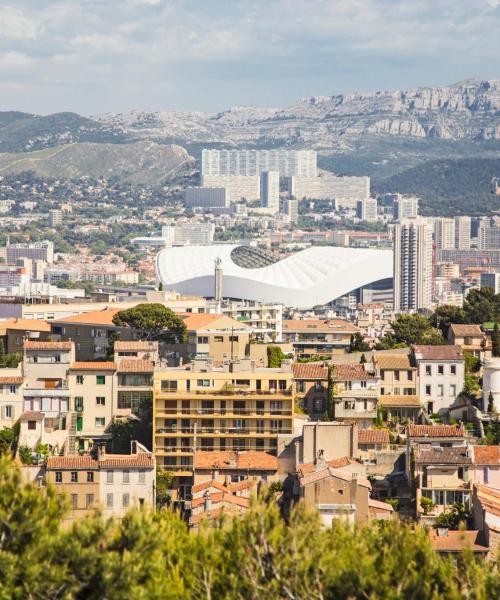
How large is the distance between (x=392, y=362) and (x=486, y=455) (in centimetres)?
682

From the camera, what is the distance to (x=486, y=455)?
105 ft

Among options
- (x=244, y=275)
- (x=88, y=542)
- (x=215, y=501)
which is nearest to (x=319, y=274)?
(x=244, y=275)

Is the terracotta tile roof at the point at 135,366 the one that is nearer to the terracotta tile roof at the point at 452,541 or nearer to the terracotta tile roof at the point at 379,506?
the terracotta tile roof at the point at 379,506

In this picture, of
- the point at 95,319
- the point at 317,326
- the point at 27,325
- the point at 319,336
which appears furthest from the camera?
the point at 317,326

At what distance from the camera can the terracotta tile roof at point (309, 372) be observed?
37.5 metres

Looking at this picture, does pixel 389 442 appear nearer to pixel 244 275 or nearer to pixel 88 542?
pixel 88 542

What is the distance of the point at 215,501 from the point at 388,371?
8993 mm

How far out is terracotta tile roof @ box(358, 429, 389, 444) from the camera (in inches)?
1320

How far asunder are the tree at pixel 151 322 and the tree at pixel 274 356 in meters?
2.48

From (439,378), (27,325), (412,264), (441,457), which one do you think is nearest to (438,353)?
(439,378)

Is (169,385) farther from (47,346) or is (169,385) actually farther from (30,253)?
(30,253)

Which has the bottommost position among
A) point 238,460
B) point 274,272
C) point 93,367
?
point 238,460

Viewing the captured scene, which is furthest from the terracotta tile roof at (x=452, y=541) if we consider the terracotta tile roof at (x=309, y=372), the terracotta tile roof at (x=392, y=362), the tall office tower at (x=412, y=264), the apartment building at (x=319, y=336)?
the tall office tower at (x=412, y=264)

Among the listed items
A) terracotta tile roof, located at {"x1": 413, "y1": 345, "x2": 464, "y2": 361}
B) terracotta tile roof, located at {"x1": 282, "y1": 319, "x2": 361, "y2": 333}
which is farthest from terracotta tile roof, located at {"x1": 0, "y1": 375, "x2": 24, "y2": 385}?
terracotta tile roof, located at {"x1": 282, "y1": 319, "x2": 361, "y2": 333}
